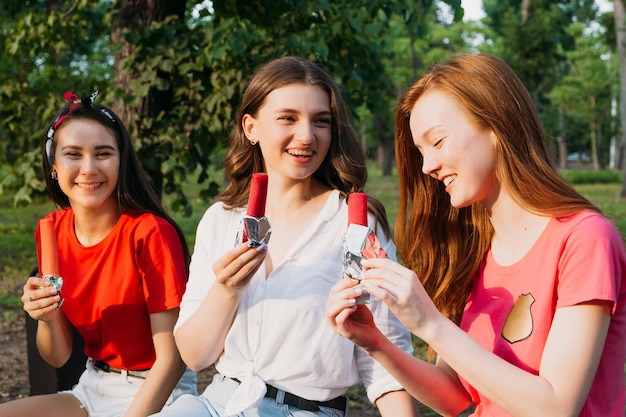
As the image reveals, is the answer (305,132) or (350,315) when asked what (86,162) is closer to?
(305,132)

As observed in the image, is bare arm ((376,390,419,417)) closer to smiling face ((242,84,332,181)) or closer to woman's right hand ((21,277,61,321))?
smiling face ((242,84,332,181))

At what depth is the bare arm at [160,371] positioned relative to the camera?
9.52 feet

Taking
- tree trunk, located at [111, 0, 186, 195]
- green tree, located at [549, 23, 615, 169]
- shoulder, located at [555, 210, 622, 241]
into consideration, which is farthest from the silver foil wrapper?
green tree, located at [549, 23, 615, 169]

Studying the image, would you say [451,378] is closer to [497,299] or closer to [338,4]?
[497,299]

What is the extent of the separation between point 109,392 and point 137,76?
3.88m

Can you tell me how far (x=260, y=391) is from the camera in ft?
8.46

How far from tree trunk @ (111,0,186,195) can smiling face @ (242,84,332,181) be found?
12.3ft

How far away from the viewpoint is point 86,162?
3115 millimetres

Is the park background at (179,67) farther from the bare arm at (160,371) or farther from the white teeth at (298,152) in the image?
the white teeth at (298,152)

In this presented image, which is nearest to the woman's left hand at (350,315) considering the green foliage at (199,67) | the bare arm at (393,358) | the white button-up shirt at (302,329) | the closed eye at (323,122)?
the bare arm at (393,358)

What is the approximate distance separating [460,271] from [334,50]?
4240 millimetres

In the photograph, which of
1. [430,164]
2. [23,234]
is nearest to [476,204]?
[430,164]

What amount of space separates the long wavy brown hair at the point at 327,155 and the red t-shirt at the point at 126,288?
1.09ft

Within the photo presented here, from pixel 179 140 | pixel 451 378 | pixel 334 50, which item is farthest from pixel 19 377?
pixel 451 378
